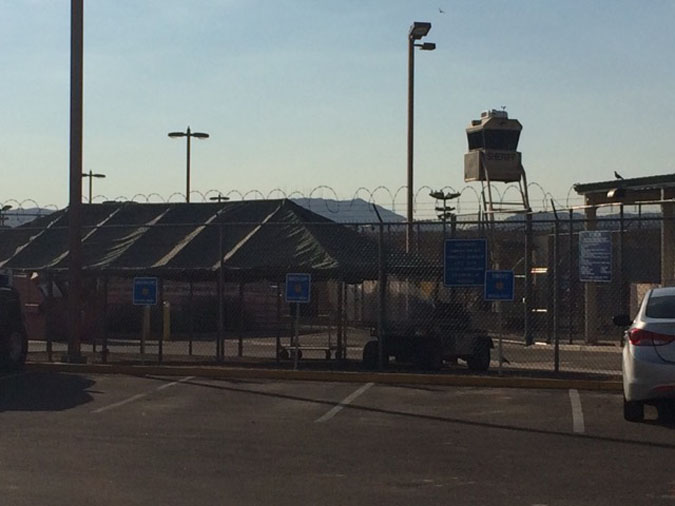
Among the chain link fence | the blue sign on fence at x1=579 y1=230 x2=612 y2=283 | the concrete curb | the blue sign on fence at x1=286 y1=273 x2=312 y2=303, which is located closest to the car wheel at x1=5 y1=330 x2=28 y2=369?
the concrete curb

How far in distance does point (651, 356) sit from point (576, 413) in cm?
195

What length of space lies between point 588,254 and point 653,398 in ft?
30.7

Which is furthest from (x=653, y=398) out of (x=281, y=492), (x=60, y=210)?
(x=60, y=210)

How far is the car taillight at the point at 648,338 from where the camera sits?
1202cm

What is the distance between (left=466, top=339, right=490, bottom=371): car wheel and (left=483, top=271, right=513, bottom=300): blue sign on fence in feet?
7.30

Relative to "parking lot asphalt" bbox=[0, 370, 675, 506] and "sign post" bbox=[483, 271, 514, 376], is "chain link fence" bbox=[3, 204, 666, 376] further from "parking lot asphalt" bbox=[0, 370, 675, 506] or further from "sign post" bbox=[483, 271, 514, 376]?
"parking lot asphalt" bbox=[0, 370, 675, 506]

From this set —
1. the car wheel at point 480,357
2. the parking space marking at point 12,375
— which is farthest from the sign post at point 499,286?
the parking space marking at point 12,375

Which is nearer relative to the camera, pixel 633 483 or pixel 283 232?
pixel 633 483

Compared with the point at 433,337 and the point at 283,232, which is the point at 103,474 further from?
the point at 283,232

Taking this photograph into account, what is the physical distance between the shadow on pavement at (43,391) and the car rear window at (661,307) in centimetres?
697

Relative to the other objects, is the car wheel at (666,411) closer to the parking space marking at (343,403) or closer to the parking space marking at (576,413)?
the parking space marking at (576,413)

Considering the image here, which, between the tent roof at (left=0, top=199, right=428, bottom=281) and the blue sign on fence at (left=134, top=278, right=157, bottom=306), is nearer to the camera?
the blue sign on fence at (left=134, top=278, right=157, bottom=306)

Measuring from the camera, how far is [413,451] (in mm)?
10914

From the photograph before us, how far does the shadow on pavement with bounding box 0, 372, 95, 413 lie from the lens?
14.4m
